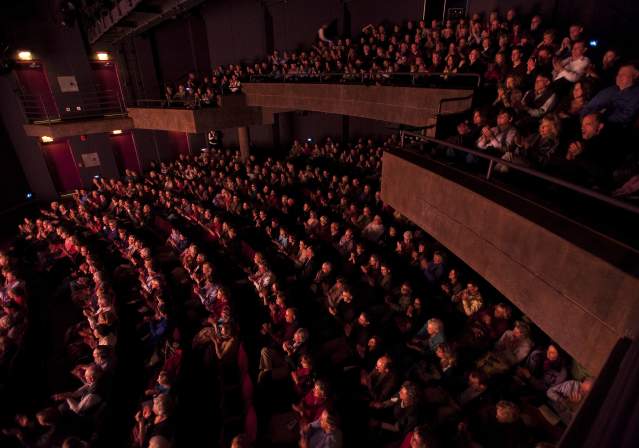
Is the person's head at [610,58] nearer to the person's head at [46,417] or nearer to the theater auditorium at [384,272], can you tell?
the theater auditorium at [384,272]

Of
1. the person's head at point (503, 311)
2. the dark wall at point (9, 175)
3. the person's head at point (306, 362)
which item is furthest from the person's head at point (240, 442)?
the dark wall at point (9, 175)

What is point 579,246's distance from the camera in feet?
9.23

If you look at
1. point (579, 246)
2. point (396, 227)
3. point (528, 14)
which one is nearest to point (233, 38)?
point (528, 14)

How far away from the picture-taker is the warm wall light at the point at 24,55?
12781 millimetres

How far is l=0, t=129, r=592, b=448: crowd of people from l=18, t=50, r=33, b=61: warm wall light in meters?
8.53

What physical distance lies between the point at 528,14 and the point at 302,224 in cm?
761

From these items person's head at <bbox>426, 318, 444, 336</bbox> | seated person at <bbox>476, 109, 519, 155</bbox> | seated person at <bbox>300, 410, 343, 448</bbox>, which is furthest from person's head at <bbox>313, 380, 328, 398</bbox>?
seated person at <bbox>476, 109, 519, 155</bbox>

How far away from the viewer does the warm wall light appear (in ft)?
41.9

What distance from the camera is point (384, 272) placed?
5.85 meters

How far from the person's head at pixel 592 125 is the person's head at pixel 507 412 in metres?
2.81

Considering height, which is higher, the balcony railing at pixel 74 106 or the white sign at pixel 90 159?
the balcony railing at pixel 74 106

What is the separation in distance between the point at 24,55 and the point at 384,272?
15.6 m

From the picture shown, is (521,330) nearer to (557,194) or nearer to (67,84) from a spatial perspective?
(557,194)

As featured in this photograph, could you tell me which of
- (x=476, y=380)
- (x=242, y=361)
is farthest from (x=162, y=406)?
(x=476, y=380)
